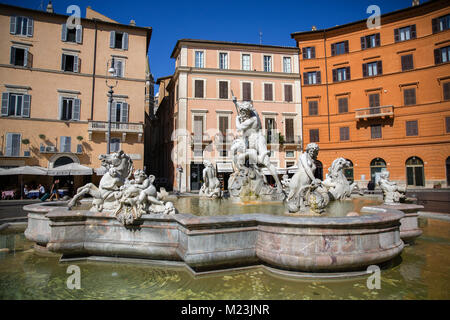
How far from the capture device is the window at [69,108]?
23594mm

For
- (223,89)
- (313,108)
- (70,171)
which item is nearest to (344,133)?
(313,108)

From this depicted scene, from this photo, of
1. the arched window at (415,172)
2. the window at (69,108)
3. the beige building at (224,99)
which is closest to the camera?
the window at (69,108)

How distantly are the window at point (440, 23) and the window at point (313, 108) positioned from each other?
11.9m

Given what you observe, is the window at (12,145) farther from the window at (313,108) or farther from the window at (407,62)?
the window at (407,62)

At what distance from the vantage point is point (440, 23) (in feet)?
80.3

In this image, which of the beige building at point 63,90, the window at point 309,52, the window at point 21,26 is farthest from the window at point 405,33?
the window at point 21,26

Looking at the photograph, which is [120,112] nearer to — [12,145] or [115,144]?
[115,144]

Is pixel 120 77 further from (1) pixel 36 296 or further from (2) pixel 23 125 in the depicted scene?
(1) pixel 36 296

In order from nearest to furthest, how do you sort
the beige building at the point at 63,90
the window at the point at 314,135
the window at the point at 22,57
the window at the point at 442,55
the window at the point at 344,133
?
the beige building at the point at 63,90 → the window at the point at 22,57 → the window at the point at 442,55 → the window at the point at 344,133 → the window at the point at 314,135

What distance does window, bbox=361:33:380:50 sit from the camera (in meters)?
27.3

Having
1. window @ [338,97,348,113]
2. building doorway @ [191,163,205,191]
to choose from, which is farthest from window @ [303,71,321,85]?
building doorway @ [191,163,205,191]

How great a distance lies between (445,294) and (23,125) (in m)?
27.7

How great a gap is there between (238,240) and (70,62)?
27.0m

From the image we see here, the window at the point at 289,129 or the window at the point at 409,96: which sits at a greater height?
the window at the point at 409,96
